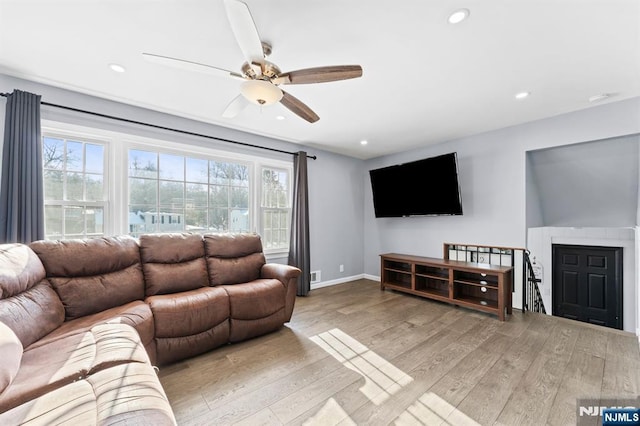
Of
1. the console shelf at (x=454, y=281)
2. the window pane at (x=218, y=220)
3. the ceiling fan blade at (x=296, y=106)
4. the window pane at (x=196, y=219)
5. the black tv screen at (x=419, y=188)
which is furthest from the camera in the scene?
the black tv screen at (x=419, y=188)

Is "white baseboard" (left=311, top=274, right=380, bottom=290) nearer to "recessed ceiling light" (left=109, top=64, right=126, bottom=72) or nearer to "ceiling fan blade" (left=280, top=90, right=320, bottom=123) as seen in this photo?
"ceiling fan blade" (left=280, top=90, right=320, bottom=123)

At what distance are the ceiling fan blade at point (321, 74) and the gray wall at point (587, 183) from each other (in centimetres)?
309

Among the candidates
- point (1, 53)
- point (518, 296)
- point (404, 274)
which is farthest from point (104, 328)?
point (518, 296)

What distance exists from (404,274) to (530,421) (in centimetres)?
294

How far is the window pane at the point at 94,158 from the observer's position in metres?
2.78

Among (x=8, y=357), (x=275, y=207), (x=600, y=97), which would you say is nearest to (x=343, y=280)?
(x=275, y=207)

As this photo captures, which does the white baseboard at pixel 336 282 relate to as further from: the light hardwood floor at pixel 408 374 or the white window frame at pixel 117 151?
the white window frame at pixel 117 151

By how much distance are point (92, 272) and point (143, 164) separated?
1431 mm

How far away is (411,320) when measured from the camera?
3.06m

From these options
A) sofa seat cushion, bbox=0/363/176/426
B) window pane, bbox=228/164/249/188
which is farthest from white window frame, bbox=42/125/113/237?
sofa seat cushion, bbox=0/363/176/426

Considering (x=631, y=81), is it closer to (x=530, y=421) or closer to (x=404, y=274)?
(x=530, y=421)

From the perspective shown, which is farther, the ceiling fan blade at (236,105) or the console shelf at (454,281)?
the console shelf at (454,281)

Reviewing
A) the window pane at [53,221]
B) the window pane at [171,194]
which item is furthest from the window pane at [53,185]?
the window pane at [171,194]

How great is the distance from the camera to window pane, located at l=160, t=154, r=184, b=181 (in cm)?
325
